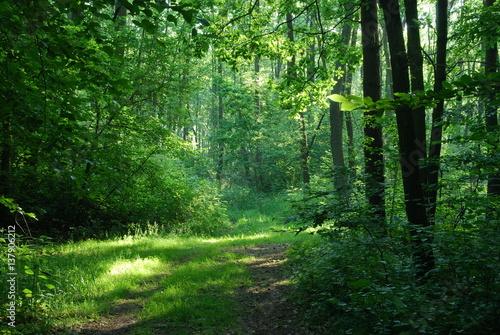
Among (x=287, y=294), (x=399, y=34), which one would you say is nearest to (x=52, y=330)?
(x=287, y=294)

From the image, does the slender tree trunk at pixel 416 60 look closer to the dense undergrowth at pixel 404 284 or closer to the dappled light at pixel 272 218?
the dappled light at pixel 272 218

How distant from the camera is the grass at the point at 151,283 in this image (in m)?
4.73

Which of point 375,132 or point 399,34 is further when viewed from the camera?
point 375,132

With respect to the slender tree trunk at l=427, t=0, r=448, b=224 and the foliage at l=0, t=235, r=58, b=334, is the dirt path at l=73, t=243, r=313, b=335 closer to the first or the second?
the foliage at l=0, t=235, r=58, b=334

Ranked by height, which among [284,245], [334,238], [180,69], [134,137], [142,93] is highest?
[180,69]

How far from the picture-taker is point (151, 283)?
20.7 ft

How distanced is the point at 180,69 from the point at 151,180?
14.4 feet

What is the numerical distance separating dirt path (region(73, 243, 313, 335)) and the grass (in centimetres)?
10

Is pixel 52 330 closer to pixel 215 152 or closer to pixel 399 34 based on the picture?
pixel 399 34

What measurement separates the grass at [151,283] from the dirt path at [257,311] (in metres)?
0.10

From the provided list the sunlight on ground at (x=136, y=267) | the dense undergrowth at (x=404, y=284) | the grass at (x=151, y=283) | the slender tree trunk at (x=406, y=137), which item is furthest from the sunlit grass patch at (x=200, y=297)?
the slender tree trunk at (x=406, y=137)

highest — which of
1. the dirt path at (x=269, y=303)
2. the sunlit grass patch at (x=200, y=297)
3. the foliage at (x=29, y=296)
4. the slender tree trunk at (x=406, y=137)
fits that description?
the slender tree trunk at (x=406, y=137)

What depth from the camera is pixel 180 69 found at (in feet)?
41.3

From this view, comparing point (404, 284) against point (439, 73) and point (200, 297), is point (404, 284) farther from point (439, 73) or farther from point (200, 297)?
point (439, 73)
